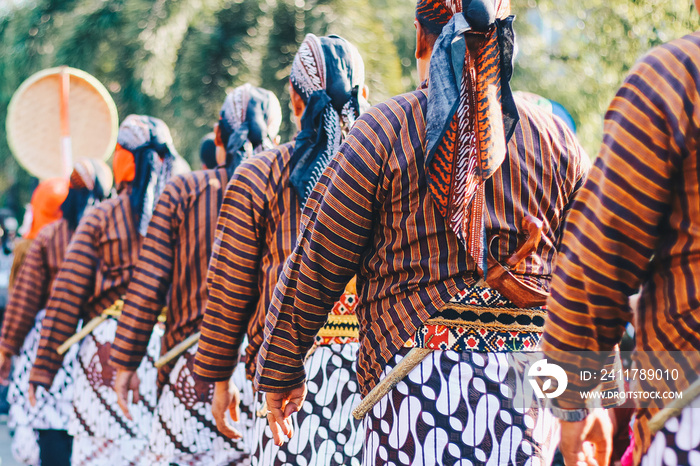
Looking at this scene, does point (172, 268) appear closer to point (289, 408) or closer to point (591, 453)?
point (289, 408)

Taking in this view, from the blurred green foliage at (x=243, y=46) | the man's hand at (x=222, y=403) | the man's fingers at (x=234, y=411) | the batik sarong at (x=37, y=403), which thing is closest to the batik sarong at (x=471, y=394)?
the man's hand at (x=222, y=403)

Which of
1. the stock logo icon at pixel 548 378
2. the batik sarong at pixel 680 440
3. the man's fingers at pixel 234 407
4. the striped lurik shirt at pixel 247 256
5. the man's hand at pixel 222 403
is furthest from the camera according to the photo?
the man's fingers at pixel 234 407

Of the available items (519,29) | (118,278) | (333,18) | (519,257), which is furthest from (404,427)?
(519,29)

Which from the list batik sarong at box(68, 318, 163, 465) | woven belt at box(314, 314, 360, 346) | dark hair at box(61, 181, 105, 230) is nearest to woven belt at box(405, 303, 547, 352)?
woven belt at box(314, 314, 360, 346)

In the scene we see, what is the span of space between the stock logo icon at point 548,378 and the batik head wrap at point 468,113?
31 centimetres

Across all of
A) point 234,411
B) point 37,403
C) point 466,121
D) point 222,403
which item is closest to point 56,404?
point 37,403

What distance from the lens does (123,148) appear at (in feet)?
14.2

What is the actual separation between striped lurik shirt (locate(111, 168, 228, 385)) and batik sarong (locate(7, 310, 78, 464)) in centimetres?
100

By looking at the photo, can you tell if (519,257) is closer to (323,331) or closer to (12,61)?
(323,331)

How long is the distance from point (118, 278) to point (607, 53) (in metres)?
5.05

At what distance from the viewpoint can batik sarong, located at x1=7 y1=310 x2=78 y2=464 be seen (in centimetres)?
468

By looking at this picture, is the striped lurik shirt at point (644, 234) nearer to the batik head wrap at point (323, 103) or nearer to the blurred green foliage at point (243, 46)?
the batik head wrap at point (323, 103)

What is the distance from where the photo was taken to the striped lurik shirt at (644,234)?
1309 millimetres

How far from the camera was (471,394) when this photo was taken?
1.87 metres
